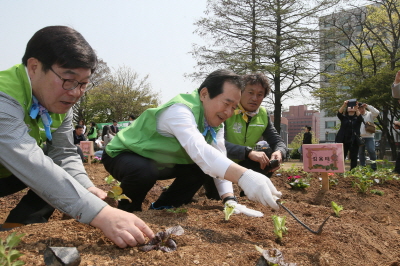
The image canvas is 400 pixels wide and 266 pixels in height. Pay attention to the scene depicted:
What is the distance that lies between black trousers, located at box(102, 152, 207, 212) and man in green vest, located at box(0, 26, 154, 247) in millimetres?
425

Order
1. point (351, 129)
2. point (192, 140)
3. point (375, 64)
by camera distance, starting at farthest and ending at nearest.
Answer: point (375, 64), point (351, 129), point (192, 140)

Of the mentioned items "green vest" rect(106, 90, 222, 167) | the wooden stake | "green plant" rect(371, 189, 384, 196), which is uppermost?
"green vest" rect(106, 90, 222, 167)

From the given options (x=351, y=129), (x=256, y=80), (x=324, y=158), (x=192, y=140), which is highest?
(x=256, y=80)

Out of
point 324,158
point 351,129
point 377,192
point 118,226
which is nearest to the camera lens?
point 118,226

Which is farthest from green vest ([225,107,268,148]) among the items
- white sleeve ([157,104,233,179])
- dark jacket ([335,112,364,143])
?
dark jacket ([335,112,364,143])

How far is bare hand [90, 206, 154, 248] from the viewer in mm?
1480

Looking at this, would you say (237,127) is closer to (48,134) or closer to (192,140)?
(192,140)

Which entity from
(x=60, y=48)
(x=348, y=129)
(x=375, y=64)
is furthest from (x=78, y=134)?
(x=375, y=64)

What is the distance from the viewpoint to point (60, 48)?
173cm

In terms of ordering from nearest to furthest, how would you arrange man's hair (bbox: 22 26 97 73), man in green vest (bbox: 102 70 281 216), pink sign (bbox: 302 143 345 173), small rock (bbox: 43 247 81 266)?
small rock (bbox: 43 247 81 266), man's hair (bbox: 22 26 97 73), man in green vest (bbox: 102 70 281 216), pink sign (bbox: 302 143 345 173)

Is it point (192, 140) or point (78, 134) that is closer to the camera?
point (192, 140)

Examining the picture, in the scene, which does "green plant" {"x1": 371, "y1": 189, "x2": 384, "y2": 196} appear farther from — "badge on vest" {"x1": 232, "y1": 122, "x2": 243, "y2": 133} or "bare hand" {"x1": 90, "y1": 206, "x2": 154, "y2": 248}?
"bare hand" {"x1": 90, "y1": 206, "x2": 154, "y2": 248}

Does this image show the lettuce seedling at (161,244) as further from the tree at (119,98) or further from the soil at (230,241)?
the tree at (119,98)

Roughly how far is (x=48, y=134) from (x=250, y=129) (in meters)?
2.37
